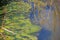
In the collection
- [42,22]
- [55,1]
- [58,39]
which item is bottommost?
[58,39]

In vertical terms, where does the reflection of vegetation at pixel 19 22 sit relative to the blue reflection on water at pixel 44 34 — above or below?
above

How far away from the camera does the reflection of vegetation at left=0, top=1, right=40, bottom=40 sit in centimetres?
96

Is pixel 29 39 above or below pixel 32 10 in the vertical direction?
below

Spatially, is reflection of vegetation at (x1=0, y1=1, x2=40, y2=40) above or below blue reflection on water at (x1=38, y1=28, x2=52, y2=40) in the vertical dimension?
above

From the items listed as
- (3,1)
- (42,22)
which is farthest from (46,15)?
(3,1)

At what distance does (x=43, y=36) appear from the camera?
97 centimetres

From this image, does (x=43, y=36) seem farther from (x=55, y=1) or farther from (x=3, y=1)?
(x=3, y=1)

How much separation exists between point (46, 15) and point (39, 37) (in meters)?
0.15

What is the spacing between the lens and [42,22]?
99 cm

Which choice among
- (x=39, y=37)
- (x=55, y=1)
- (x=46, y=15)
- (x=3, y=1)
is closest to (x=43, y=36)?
(x=39, y=37)

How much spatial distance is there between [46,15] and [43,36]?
0.14m

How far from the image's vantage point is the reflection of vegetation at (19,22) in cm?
96

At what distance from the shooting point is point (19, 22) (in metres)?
1.00

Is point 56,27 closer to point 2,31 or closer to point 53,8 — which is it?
point 53,8
